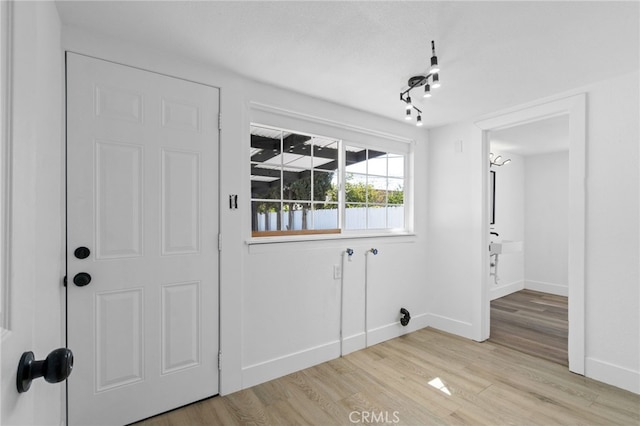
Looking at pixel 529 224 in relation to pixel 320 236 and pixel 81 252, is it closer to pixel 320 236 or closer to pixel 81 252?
pixel 320 236

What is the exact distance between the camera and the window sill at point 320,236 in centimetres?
249

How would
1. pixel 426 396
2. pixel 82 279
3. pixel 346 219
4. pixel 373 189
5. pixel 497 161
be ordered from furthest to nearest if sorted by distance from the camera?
pixel 497 161
pixel 373 189
pixel 346 219
pixel 426 396
pixel 82 279

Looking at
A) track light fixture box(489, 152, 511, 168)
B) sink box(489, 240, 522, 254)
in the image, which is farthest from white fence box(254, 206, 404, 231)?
track light fixture box(489, 152, 511, 168)

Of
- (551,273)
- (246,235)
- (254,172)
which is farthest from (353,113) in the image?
(551,273)

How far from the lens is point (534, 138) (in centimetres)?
423

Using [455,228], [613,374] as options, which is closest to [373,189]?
[455,228]

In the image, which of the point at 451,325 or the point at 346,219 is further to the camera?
the point at 451,325

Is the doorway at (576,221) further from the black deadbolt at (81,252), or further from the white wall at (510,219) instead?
the black deadbolt at (81,252)

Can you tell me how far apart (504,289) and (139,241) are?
524 centimetres

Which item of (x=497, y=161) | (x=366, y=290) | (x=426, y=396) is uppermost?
(x=497, y=161)

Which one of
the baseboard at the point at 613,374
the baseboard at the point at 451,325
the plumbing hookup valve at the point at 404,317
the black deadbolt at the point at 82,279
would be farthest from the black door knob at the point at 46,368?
the baseboard at the point at 451,325

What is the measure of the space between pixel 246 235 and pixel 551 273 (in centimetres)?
521

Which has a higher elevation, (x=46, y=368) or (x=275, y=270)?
(x=46, y=368)

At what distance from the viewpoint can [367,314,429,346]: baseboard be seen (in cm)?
316
